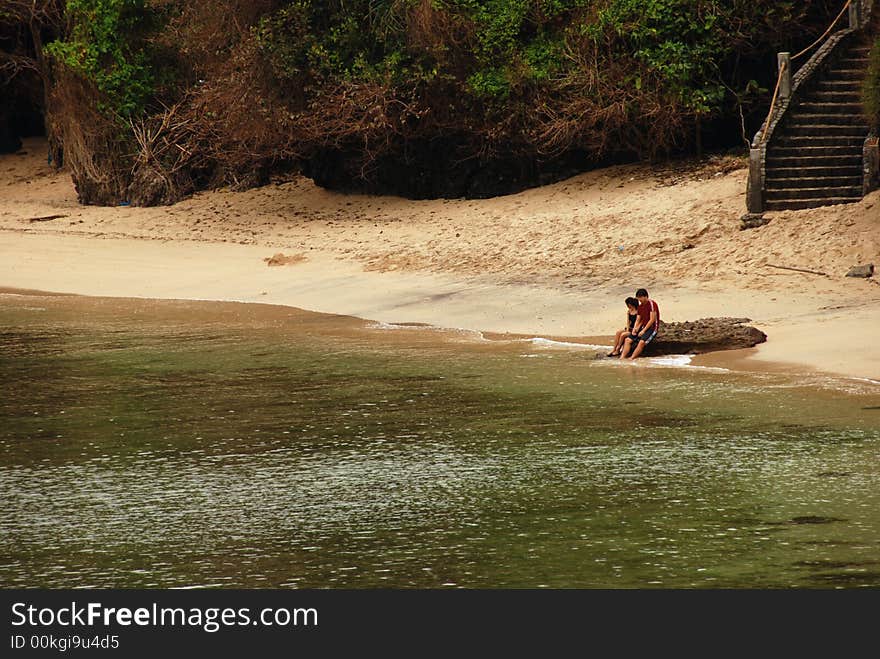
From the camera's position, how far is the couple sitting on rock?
1539 cm

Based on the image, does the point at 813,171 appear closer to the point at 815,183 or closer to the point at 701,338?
the point at 815,183

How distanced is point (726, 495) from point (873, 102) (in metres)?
11.5

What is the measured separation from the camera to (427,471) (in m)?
10.8

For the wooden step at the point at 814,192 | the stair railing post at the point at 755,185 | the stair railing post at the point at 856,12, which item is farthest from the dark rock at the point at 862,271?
the stair railing post at the point at 856,12

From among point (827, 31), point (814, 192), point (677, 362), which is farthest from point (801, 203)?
point (677, 362)

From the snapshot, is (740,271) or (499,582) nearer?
(499,582)

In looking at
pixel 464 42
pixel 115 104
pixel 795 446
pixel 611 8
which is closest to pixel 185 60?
pixel 115 104

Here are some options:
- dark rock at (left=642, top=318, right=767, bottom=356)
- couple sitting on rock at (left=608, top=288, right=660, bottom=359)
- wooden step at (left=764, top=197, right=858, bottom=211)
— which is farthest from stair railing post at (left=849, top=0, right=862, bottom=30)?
couple sitting on rock at (left=608, top=288, right=660, bottom=359)

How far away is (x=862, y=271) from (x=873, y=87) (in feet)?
10.6

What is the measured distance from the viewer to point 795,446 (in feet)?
37.1

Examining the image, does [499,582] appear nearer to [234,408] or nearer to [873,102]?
[234,408]

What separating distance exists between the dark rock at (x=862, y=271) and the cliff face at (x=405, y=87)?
5573 millimetres

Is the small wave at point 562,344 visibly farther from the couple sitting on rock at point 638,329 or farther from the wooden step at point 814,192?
the wooden step at point 814,192

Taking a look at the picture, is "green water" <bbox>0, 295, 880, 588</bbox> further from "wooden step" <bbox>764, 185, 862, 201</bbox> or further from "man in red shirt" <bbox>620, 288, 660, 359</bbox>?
"wooden step" <bbox>764, 185, 862, 201</bbox>
